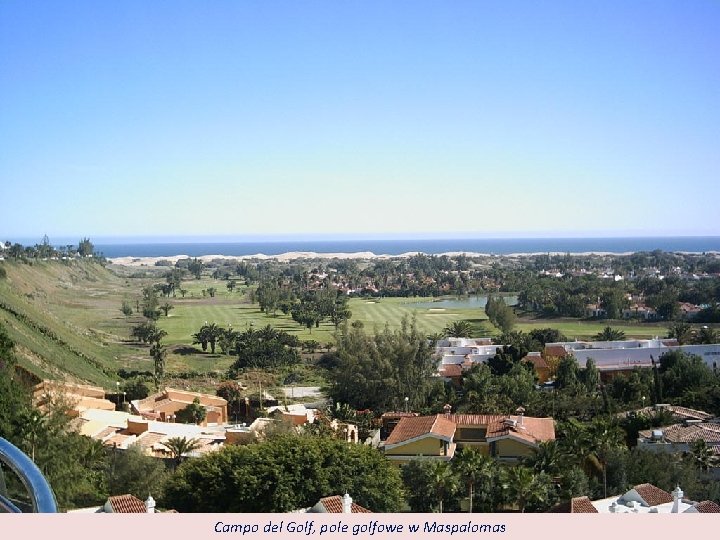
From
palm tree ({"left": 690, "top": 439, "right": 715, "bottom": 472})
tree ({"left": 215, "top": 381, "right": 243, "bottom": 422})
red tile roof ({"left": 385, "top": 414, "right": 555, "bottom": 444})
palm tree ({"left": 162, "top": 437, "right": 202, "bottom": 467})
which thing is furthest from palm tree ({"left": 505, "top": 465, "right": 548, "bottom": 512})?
tree ({"left": 215, "top": 381, "right": 243, "bottom": 422})

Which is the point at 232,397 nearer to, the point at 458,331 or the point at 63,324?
the point at 458,331

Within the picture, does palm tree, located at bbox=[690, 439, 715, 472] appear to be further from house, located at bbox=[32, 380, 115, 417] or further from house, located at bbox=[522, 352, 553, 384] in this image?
house, located at bbox=[32, 380, 115, 417]

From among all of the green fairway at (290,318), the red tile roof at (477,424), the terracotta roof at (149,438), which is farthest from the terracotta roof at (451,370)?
the terracotta roof at (149,438)

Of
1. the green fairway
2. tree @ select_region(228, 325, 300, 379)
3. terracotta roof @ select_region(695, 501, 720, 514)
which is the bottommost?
the green fairway

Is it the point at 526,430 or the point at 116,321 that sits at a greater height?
the point at 526,430

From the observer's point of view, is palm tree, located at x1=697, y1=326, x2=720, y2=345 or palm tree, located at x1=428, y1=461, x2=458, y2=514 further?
palm tree, located at x1=697, y1=326, x2=720, y2=345

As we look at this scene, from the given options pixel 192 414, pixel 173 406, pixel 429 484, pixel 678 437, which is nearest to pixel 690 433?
pixel 678 437

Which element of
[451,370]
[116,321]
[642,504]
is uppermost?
[642,504]

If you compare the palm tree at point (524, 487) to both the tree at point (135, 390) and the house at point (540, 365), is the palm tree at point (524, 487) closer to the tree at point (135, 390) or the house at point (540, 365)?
the tree at point (135, 390)
